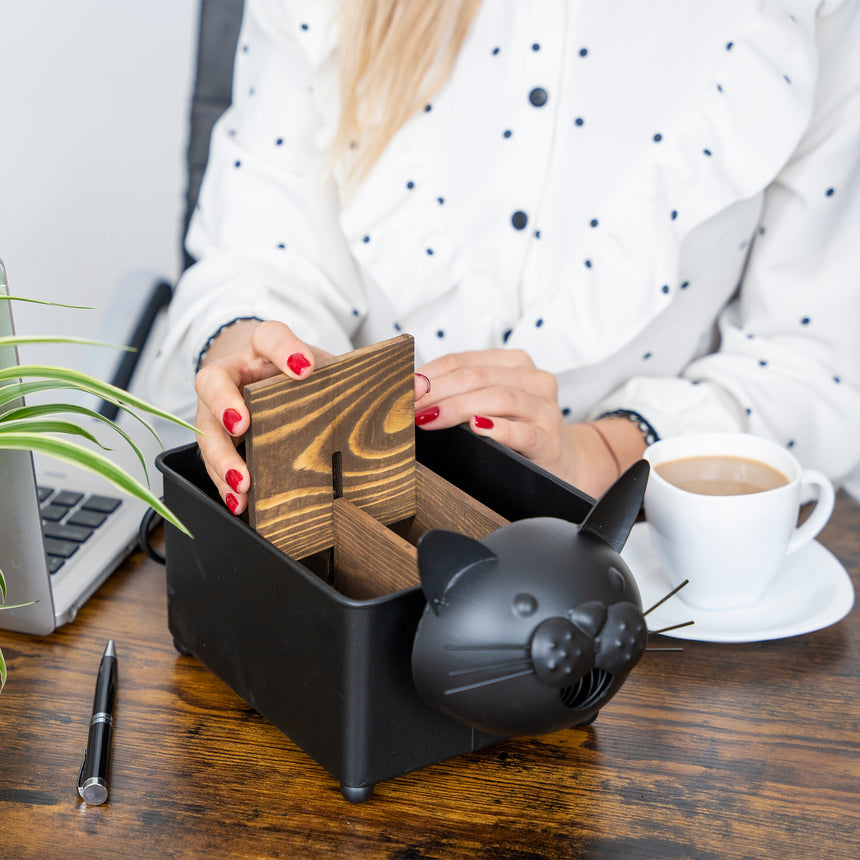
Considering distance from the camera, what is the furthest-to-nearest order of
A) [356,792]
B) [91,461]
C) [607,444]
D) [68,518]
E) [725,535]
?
[607,444]
[68,518]
[725,535]
[356,792]
[91,461]

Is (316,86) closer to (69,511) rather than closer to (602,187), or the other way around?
(602,187)

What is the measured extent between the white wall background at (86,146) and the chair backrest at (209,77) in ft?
0.65

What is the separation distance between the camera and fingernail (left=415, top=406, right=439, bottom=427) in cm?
63

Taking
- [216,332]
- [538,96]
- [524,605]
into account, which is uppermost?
[538,96]

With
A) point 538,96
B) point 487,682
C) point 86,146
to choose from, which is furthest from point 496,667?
point 86,146

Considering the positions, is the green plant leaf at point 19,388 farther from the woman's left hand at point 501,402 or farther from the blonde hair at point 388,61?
the blonde hair at point 388,61

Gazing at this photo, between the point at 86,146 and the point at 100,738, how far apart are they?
5.19 feet

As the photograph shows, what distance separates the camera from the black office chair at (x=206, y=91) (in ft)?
4.07

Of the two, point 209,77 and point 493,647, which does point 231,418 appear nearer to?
point 493,647

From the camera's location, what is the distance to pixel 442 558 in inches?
16.4

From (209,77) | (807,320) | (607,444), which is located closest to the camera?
(607,444)

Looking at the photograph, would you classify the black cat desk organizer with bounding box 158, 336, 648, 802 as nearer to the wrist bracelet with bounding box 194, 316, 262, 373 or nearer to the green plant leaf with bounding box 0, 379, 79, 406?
the green plant leaf with bounding box 0, 379, 79, 406

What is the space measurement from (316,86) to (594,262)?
→ 0.34 meters

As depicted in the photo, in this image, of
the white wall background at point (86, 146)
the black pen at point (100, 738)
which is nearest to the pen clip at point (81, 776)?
the black pen at point (100, 738)
